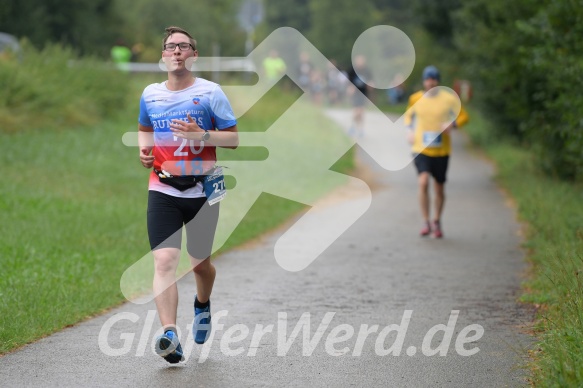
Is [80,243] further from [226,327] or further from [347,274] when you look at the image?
[226,327]

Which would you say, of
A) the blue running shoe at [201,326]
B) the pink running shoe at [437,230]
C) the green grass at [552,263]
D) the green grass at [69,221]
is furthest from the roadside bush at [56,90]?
the blue running shoe at [201,326]

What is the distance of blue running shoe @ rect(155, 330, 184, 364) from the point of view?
258 inches

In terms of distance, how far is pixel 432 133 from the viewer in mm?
13719

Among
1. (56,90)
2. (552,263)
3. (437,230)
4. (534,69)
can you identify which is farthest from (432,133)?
(56,90)

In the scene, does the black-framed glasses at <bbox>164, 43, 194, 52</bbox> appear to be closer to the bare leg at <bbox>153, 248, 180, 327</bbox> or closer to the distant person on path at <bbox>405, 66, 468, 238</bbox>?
the bare leg at <bbox>153, 248, 180, 327</bbox>

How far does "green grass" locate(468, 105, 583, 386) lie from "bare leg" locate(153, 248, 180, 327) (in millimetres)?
2250

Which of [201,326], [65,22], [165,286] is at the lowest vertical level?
[65,22]

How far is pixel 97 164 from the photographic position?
19.0 meters

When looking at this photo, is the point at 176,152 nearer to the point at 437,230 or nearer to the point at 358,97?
the point at 437,230

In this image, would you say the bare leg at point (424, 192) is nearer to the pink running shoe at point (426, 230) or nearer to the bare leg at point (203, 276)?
the pink running shoe at point (426, 230)

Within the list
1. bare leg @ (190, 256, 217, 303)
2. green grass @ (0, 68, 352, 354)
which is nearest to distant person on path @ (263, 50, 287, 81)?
green grass @ (0, 68, 352, 354)

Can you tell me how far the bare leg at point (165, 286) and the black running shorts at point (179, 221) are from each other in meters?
0.06

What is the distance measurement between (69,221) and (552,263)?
6.42 meters

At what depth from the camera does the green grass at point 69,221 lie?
335 inches
